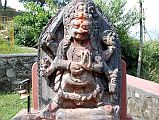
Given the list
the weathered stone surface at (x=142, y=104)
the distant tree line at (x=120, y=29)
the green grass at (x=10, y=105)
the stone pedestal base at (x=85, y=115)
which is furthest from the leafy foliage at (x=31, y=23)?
the stone pedestal base at (x=85, y=115)

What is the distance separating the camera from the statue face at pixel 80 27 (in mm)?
2826

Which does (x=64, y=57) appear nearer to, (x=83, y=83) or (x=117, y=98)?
(x=83, y=83)

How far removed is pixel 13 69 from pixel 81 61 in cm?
521

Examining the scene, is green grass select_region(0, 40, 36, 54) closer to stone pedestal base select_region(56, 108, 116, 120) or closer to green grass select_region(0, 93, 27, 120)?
green grass select_region(0, 93, 27, 120)

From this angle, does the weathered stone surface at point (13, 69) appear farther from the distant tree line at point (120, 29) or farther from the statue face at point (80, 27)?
the statue face at point (80, 27)

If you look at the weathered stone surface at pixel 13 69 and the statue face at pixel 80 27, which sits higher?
the statue face at pixel 80 27

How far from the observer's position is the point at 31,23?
430 inches

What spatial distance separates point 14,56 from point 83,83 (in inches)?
204

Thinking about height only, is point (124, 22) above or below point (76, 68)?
above

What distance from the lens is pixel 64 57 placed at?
292 cm

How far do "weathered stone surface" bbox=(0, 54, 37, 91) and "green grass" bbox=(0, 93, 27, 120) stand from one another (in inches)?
17.7

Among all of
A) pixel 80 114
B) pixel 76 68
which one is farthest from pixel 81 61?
pixel 80 114

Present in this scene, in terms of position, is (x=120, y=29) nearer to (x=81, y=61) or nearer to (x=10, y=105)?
(x=10, y=105)

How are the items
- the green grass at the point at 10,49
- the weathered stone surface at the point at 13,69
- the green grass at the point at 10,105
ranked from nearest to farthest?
1. the green grass at the point at 10,105
2. the weathered stone surface at the point at 13,69
3. the green grass at the point at 10,49
